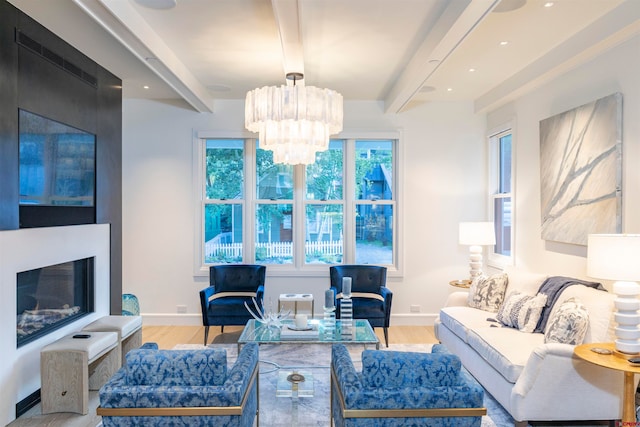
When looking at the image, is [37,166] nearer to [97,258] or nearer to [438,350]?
[97,258]

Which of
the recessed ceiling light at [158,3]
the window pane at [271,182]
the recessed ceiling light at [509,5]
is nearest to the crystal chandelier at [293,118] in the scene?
the recessed ceiling light at [158,3]

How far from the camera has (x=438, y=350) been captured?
266cm

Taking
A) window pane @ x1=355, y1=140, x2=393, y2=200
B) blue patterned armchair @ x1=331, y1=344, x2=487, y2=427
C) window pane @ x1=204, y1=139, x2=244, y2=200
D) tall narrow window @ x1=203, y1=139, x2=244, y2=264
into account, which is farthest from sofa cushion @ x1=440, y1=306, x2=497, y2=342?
window pane @ x1=204, y1=139, x2=244, y2=200

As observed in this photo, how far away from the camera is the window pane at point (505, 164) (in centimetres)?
543

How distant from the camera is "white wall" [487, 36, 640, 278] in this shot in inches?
125

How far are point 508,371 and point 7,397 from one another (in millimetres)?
3405

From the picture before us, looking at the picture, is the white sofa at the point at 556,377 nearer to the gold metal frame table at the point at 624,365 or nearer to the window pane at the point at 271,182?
the gold metal frame table at the point at 624,365

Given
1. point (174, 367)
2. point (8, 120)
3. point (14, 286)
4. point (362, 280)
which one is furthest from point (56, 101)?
point (362, 280)

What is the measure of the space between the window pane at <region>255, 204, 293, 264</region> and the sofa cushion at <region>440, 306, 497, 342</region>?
229cm

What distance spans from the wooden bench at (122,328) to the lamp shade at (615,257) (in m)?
3.59

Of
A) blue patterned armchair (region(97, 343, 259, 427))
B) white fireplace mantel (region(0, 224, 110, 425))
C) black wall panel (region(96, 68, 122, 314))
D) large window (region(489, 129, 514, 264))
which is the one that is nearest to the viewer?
blue patterned armchair (region(97, 343, 259, 427))

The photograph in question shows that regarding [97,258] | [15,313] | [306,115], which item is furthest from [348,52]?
[15,313]

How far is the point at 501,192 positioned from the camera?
5.62m

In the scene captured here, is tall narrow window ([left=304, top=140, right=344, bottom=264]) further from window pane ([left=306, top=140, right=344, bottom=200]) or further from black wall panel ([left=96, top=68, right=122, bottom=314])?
black wall panel ([left=96, top=68, right=122, bottom=314])
